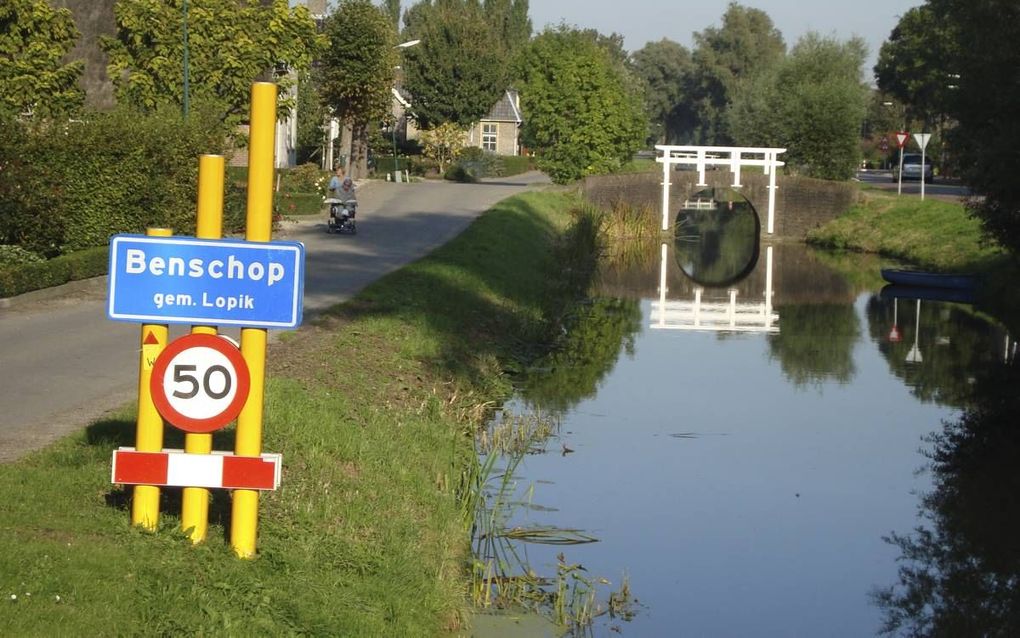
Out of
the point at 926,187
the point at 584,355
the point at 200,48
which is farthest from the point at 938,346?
the point at 926,187

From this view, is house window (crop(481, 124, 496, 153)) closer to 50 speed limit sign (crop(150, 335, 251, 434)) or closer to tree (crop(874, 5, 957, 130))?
tree (crop(874, 5, 957, 130))

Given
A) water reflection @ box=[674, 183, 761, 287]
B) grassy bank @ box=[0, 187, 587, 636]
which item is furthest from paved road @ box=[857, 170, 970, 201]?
grassy bank @ box=[0, 187, 587, 636]

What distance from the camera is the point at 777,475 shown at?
15023 millimetres

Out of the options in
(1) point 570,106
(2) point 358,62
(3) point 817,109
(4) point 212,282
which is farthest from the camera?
(3) point 817,109

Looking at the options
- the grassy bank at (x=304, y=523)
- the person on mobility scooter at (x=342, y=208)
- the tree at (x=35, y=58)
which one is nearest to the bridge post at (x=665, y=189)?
the person on mobility scooter at (x=342, y=208)

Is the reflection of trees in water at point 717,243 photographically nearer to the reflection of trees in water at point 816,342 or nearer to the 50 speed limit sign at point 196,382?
the reflection of trees in water at point 816,342

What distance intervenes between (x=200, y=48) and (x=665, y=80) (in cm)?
9563

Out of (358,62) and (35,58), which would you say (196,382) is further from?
(358,62)

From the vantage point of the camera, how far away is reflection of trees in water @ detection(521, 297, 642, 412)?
18.6 metres

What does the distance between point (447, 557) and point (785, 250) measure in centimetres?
3857

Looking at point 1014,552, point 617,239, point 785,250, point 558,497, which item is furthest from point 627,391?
point 785,250

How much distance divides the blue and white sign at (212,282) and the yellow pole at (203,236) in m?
0.16

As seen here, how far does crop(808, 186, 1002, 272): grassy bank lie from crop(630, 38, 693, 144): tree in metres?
Result: 70.1

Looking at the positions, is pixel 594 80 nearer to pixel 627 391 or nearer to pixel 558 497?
pixel 627 391
